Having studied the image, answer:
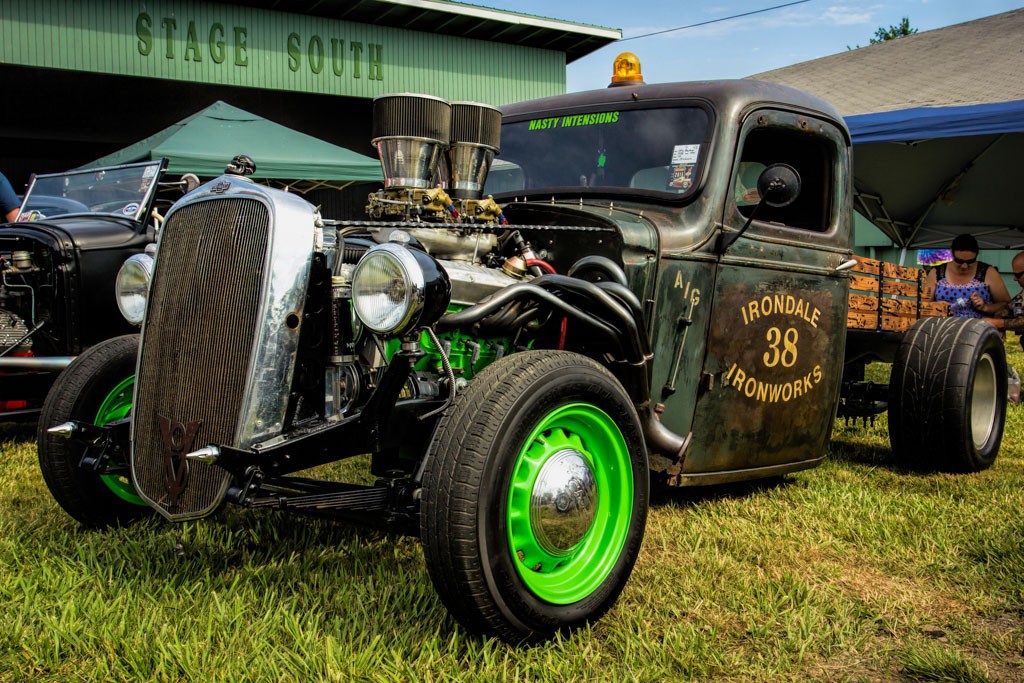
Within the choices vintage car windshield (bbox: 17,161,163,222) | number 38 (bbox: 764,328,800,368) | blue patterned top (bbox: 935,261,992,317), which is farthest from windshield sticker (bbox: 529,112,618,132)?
blue patterned top (bbox: 935,261,992,317)

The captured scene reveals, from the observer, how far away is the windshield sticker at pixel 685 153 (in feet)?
11.8

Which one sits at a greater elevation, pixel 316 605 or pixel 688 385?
pixel 688 385

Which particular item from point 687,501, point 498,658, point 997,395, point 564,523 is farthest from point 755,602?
point 997,395

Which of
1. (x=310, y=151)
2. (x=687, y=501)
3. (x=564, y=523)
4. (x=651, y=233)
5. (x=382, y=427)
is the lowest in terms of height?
(x=687, y=501)

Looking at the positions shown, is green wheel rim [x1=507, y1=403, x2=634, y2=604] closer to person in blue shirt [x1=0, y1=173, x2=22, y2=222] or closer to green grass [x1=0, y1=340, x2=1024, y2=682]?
green grass [x1=0, y1=340, x2=1024, y2=682]

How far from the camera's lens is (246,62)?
557 inches

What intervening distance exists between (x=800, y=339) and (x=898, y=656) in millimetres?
1621

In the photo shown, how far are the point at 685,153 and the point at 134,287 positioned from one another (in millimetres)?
2123

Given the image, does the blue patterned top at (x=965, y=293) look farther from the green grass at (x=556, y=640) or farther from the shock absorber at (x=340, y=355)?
the shock absorber at (x=340, y=355)

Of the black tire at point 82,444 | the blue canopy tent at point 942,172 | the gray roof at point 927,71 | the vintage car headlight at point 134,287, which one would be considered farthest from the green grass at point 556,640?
the gray roof at point 927,71

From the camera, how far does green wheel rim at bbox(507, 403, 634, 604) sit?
249 cm

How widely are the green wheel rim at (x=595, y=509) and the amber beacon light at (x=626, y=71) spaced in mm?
1983

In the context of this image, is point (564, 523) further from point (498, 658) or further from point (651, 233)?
point (651, 233)

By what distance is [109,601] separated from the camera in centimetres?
268
